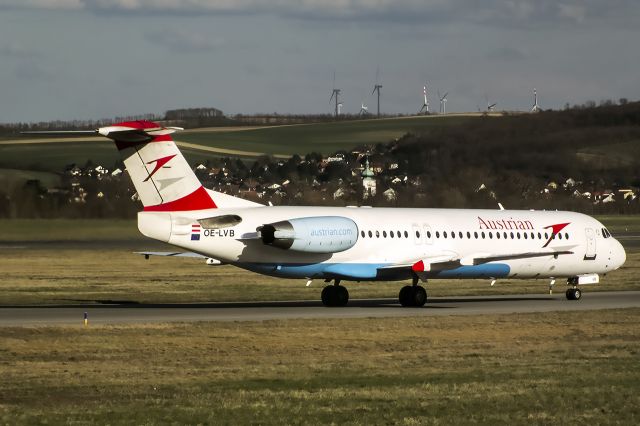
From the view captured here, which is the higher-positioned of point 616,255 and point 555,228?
point 555,228

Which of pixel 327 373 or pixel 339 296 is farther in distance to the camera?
pixel 339 296

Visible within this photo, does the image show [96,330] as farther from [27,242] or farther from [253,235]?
[27,242]

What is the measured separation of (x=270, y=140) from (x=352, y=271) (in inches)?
4644

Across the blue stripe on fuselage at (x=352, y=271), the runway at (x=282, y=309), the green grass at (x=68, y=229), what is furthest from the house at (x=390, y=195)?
the blue stripe on fuselage at (x=352, y=271)

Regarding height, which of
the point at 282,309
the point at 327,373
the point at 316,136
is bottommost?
the point at 327,373

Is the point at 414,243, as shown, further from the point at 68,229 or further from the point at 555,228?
the point at 68,229

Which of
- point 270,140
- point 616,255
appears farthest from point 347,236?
point 270,140

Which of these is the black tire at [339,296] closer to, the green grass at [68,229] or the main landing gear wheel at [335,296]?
the main landing gear wheel at [335,296]

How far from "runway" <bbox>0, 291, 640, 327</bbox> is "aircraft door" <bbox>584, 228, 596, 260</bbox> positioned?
1543mm

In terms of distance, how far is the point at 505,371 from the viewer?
24031mm

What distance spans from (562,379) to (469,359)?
136 inches

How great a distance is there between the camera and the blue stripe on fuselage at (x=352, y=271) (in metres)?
38.2

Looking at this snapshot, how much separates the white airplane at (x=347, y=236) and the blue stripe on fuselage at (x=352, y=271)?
3 cm

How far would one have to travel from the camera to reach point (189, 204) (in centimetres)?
3688
